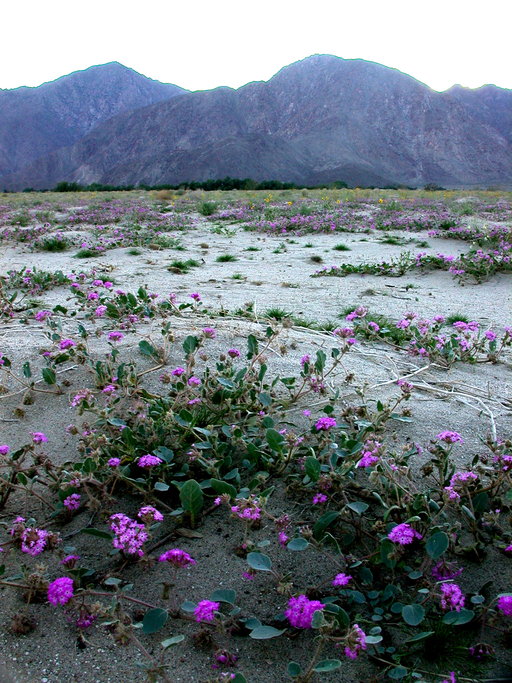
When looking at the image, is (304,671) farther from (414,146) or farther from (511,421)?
(414,146)

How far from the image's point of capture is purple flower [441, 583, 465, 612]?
1.48 m

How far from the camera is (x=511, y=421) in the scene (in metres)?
2.60

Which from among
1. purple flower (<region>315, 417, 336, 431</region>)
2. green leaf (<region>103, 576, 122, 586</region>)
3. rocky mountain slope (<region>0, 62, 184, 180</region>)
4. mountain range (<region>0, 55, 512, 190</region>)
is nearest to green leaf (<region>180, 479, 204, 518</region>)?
green leaf (<region>103, 576, 122, 586</region>)

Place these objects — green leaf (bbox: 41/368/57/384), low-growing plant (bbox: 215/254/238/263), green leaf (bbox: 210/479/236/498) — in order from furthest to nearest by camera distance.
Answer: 1. low-growing plant (bbox: 215/254/238/263)
2. green leaf (bbox: 41/368/57/384)
3. green leaf (bbox: 210/479/236/498)

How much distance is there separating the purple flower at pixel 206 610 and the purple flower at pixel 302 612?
8.4 inches

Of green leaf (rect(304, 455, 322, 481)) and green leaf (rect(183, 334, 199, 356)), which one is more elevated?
green leaf (rect(183, 334, 199, 356))

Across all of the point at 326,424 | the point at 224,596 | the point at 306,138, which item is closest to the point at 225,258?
the point at 326,424

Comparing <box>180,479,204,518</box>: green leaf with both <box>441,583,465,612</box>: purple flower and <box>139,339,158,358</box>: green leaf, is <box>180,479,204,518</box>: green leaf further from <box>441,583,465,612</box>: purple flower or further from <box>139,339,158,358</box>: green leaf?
<box>139,339,158,358</box>: green leaf

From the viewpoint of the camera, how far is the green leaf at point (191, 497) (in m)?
1.88

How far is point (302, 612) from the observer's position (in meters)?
1.50

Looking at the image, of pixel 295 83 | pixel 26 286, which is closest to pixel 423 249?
pixel 26 286

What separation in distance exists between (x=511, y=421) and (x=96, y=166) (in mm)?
85872

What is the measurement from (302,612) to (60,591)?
0.72m

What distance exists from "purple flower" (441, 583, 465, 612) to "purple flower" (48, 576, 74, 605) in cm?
110
